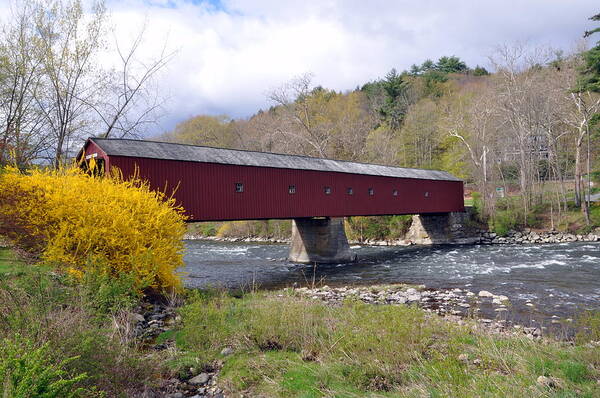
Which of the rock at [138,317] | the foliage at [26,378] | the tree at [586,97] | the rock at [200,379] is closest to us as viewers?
the foliage at [26,378]

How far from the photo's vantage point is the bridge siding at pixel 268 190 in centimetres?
1197

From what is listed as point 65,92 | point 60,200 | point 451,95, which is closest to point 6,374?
point 60,200

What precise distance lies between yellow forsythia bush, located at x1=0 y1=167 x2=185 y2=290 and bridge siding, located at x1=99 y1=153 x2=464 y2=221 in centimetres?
250

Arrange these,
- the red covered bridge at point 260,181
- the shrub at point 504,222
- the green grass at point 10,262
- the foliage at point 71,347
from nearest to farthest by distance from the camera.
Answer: the foliage at point 71,347 → the green grass at point 10,262 → the red covered bridge at point 260,181 → the shrub at point 504,222

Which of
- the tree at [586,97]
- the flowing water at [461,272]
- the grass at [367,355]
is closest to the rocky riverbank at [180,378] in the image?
the grass at [367,355]

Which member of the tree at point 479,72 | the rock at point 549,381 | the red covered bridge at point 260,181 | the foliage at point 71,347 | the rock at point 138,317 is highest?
the tree at point 479,72

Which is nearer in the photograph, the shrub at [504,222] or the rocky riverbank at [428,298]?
the rocky riverbank at [428,298]

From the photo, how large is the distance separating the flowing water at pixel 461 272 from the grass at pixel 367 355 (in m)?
4.18

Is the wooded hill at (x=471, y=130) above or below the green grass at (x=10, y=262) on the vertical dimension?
above

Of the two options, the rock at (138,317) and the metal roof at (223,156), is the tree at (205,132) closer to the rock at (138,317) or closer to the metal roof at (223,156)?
the metal roof at (223,156)

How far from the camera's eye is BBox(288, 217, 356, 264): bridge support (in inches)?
709

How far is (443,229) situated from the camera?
→ 2508 cm

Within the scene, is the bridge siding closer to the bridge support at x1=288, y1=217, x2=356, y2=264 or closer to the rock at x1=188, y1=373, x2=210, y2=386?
the bridge support at x1=288, y1=217, x2=356, y2=264

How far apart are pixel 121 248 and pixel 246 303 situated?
2.90 m
